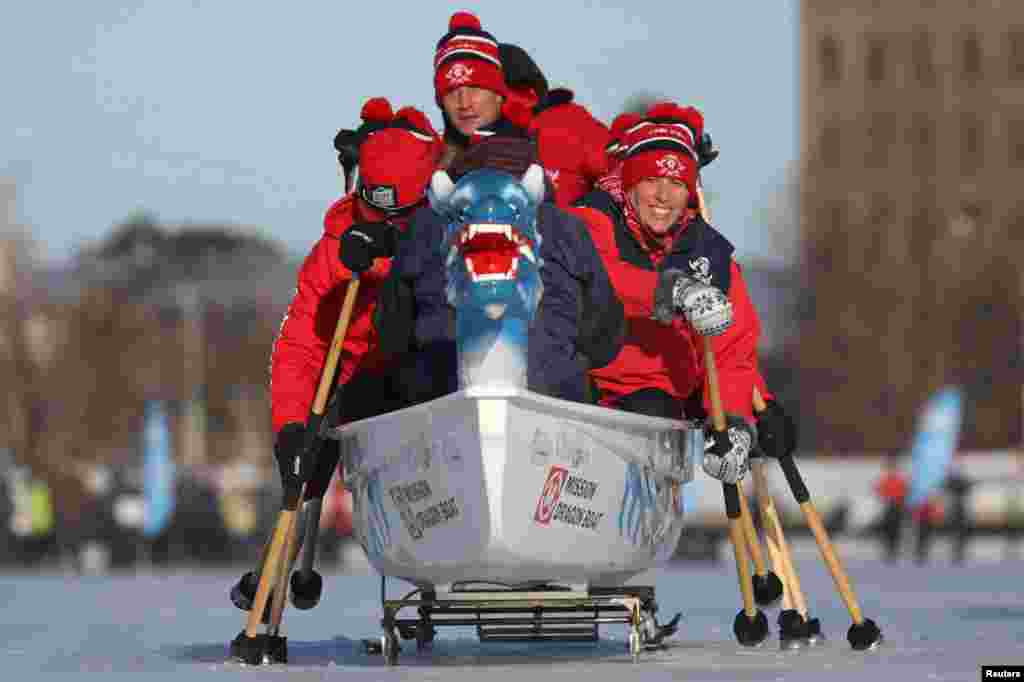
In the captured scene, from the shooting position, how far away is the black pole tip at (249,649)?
1204 centimetres

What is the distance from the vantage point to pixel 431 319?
1152 centimetres

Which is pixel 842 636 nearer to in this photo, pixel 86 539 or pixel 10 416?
pixel 86 539

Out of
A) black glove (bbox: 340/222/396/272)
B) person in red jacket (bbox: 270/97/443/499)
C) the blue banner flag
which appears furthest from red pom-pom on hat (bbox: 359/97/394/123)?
the blue banner flag

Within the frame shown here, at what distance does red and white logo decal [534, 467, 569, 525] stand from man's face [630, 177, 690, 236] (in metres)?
1.67

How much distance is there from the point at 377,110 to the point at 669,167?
1328 mm

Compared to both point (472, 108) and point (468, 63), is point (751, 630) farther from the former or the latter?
point (468, 63)

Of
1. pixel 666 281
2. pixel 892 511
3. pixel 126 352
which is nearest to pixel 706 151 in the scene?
pixel 666 281

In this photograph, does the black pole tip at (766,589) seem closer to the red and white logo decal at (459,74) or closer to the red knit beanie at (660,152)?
the red knit beanie at (660,152)

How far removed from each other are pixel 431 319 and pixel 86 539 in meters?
38.7

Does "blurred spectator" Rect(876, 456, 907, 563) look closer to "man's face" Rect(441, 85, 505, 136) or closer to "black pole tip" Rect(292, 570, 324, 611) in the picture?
"black pole tip" Rect(292, 570, 324, 611)

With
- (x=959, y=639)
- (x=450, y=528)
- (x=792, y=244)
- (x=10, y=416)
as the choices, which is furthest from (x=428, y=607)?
(x=792, y=244)

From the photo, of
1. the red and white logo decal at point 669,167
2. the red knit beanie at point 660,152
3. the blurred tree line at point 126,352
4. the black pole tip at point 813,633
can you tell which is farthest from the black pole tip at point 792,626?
the blurred tree line at point 126,352

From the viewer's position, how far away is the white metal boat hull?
10.9m

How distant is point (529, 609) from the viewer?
11.9 meters
